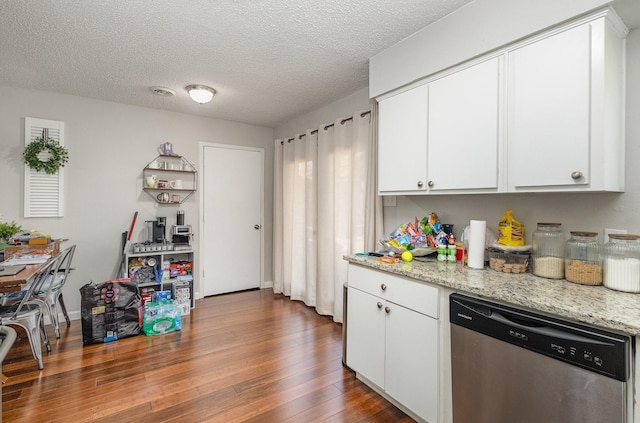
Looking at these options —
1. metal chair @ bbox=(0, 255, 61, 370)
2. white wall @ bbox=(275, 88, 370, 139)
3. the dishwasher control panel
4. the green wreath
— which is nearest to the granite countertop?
the dishwasher control panel

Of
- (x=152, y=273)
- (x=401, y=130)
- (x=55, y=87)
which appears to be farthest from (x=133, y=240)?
(x=401, y=130)

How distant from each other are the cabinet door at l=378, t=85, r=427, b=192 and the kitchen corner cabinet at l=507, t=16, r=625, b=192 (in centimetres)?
56

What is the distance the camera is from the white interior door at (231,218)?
4.25 meters

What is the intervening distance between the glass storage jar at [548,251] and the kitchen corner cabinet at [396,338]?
0.59 meters

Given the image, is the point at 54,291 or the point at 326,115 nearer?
the point at 54,291

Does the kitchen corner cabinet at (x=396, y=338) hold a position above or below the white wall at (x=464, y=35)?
below

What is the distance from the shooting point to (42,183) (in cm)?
325

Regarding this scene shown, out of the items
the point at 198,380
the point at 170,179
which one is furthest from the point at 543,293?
the point at 170,179

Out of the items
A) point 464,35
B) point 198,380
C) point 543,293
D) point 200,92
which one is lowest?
point 198,380

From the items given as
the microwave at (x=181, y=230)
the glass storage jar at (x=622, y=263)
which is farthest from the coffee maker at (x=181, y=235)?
the glass storage jar at (x=622, y=263)

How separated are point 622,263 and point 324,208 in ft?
8.26

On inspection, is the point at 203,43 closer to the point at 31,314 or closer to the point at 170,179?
the point at 170,179

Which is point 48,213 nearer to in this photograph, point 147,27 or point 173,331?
point 173,331

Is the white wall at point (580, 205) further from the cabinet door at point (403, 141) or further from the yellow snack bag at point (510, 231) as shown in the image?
the cabinet door at point (403, 141)
